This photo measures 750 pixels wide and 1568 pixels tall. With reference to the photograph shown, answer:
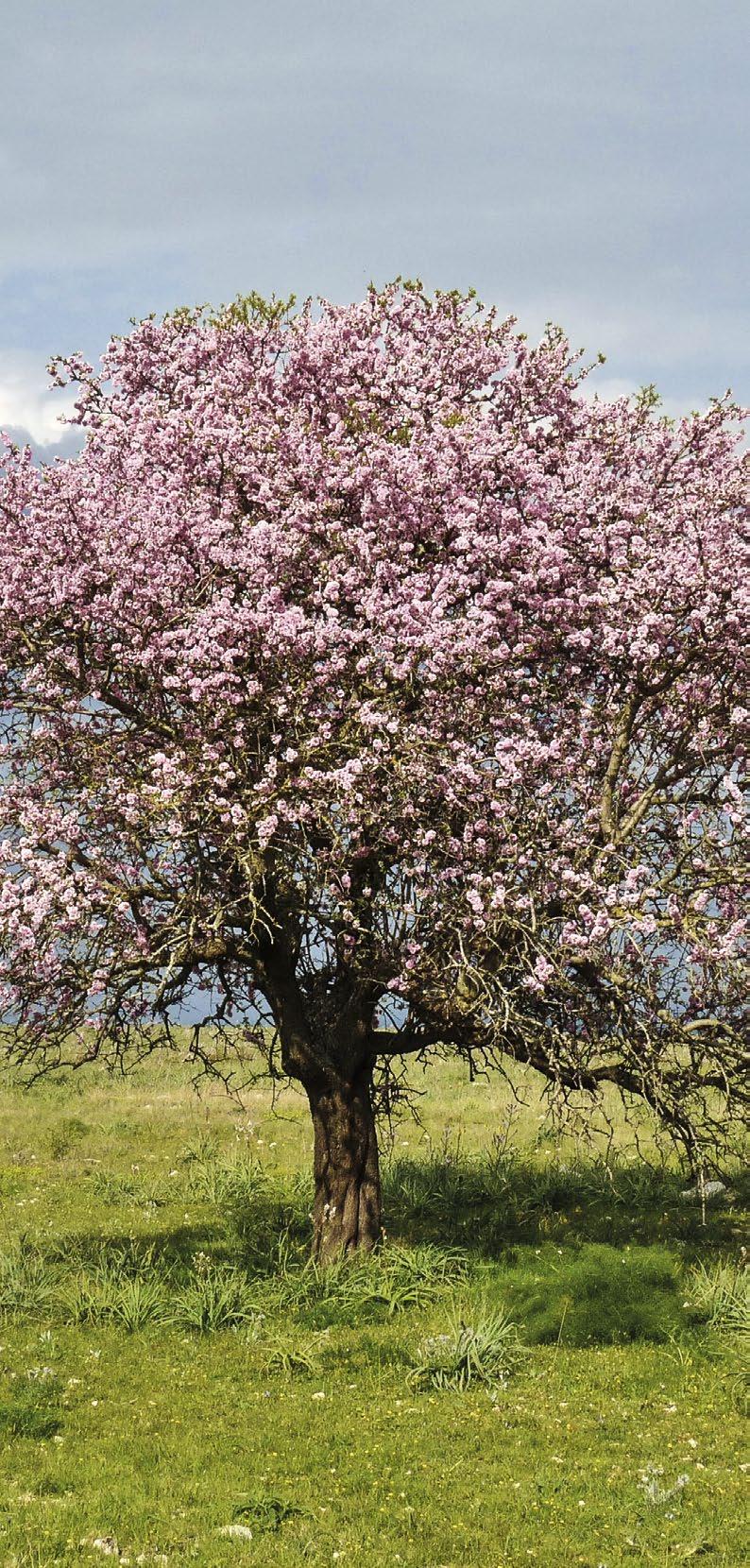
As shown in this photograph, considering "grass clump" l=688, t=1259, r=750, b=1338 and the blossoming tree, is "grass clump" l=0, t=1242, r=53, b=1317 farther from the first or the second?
"grass clump" l=688, t=1259, r=750, b=1338

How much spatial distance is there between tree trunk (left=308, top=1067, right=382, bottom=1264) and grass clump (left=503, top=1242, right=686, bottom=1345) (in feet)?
8.80

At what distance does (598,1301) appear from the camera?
14.9 m

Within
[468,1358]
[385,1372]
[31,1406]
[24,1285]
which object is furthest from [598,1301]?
[24,1285]

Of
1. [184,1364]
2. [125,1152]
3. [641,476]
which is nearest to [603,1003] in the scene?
[184,1364]

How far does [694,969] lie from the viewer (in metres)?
15.3

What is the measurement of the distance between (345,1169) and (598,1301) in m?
4.16

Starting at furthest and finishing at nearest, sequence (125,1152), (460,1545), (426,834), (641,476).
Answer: (125,1152) < (641,476) < (426,834) < (460,1545)

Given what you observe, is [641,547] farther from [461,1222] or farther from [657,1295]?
[461,1222]

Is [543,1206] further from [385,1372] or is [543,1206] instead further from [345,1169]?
[385,1372]

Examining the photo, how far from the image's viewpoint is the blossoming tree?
46.6ft

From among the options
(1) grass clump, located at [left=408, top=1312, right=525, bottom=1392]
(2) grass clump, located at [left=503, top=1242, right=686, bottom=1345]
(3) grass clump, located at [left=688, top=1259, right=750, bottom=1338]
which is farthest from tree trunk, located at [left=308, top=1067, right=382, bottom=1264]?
(3) grass clump, located at [left=688, top=1259, right=750, bottom=1338]

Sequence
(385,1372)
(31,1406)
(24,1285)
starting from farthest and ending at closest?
(24,1285) < (385,1372) < (31,1406)

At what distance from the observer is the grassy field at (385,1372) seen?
10.2 meters

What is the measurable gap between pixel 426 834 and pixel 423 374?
725cm
